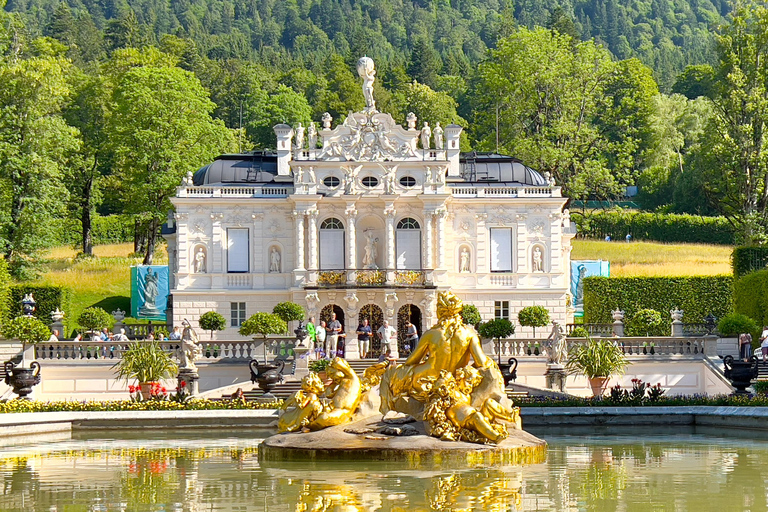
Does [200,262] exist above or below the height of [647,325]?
above

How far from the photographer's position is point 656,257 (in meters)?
67.1

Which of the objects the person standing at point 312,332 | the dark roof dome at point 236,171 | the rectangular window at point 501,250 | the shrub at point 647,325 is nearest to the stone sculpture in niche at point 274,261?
the dark roof dome at point 236,171

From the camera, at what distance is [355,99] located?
9281 centimetres

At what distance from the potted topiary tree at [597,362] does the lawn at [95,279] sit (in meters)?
25.1

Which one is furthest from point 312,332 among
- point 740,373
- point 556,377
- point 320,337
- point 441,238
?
point 740,373

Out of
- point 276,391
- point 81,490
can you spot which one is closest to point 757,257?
point 276,391

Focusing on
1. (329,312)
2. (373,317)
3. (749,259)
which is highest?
(749,259)

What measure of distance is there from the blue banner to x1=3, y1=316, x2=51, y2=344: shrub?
76.1 ft

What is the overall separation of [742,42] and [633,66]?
118 ft

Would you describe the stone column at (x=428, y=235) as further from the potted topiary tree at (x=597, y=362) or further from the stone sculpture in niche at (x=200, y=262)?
the potted topiary tree at (x=597, y=362)

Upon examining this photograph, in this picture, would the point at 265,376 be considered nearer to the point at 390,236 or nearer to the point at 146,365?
the point at 146,365

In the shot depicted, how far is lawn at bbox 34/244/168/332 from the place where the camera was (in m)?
58.8

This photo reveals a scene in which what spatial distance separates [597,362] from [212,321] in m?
14.6

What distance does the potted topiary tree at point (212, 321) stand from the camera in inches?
1773
